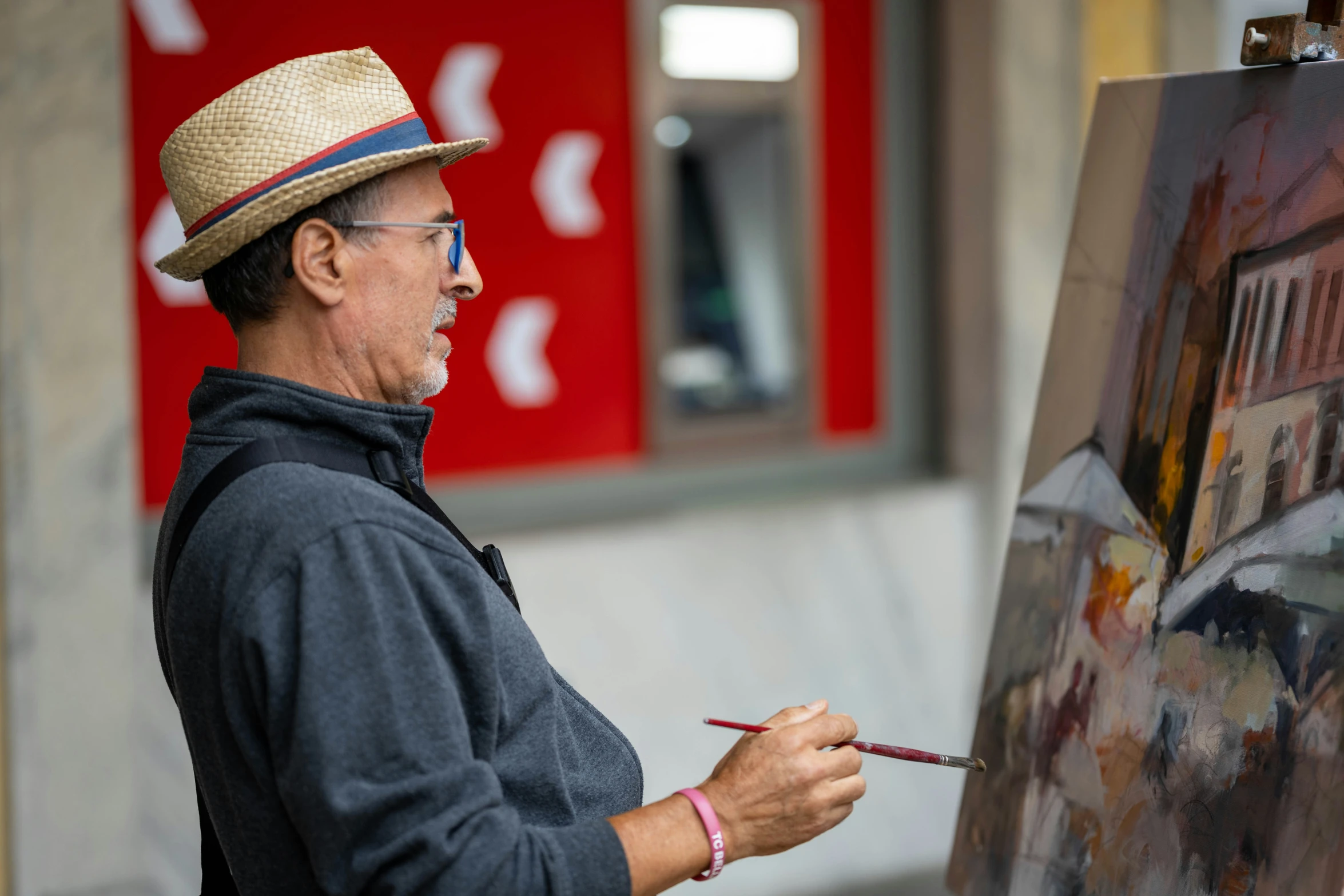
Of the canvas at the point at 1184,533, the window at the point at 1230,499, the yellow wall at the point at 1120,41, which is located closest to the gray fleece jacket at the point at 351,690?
the canvas at the point at 1184,533

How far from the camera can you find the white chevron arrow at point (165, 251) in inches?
127

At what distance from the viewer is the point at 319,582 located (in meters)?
1.19

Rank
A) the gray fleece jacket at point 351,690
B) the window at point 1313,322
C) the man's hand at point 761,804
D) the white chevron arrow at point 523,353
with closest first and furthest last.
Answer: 1. the gray fleece jacket at point 351,690
2. the man's hand at point 761,804
3. the window at point 1313,322
4. the white chevron arrow at point 523,353

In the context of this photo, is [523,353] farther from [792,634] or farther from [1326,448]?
[1326,448]

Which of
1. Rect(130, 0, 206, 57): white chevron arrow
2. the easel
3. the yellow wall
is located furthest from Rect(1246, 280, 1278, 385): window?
the yellow wall

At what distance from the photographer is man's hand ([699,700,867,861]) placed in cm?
136

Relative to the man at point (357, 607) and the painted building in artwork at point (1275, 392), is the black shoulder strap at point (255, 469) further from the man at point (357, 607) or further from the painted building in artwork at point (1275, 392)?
the painted building in artwork at point (1275, 392)

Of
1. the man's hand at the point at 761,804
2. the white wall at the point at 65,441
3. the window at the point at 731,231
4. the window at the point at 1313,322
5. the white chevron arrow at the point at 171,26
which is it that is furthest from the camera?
the window at the point at 731,231

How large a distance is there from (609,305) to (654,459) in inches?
18.5

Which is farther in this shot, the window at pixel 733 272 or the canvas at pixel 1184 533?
the window at pixel 733 272

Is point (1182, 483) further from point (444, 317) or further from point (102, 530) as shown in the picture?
point (102, 530)

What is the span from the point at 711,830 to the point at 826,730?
0.57ft

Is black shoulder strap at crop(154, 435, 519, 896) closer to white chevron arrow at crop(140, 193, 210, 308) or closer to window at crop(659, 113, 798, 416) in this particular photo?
white chevron arrow at crop(140, 193, 210, 308)

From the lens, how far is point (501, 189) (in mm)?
3604
